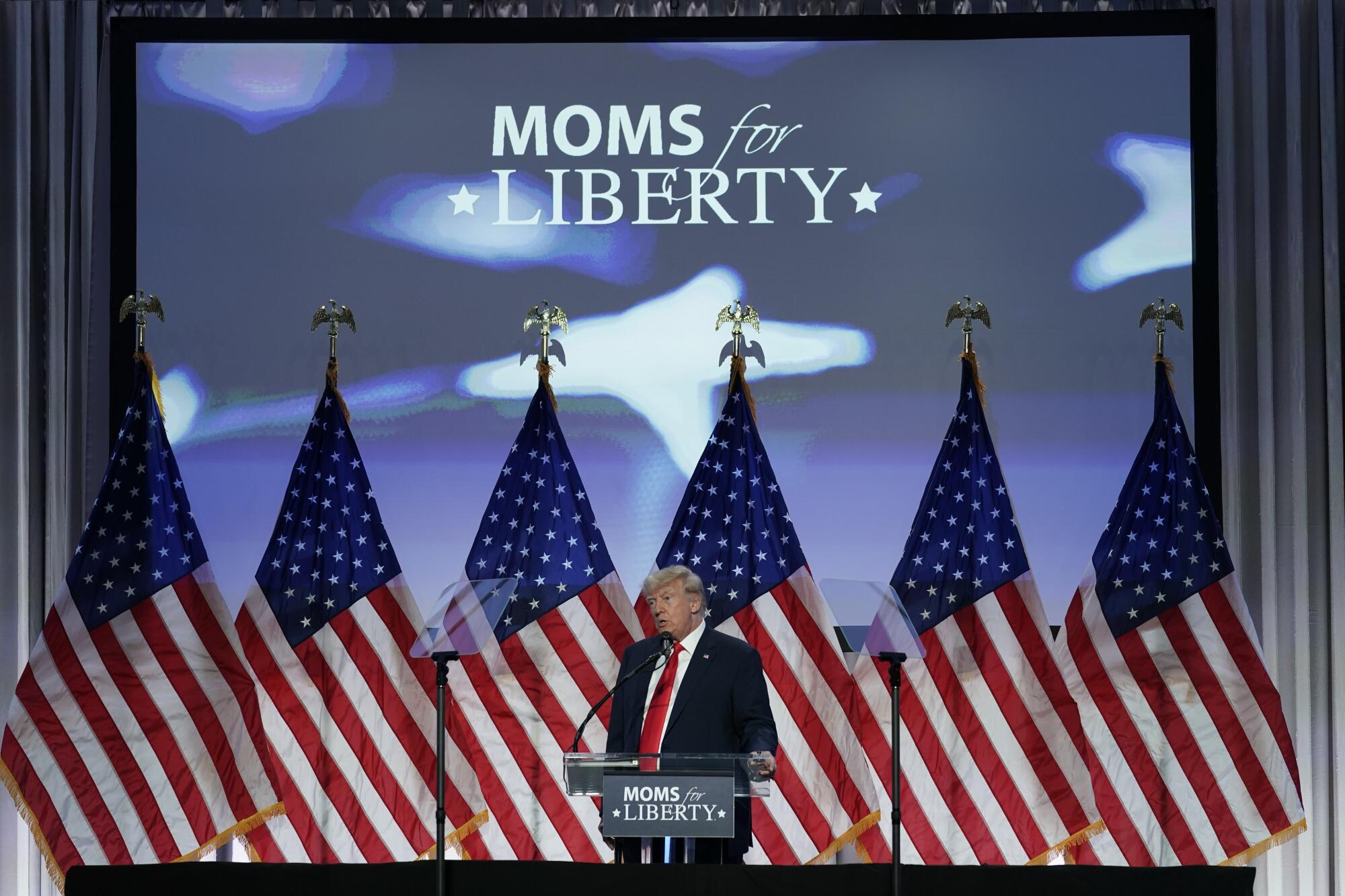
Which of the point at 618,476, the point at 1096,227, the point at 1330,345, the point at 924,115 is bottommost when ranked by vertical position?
the point at 618,476

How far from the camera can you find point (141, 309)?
5.92 m

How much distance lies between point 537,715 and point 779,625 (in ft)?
3.32

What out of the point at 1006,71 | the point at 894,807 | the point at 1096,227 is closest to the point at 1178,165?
the point at 1096,227

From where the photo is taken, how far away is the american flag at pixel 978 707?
5.59 meters

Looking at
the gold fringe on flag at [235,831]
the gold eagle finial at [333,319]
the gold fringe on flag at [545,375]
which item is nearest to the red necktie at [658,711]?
the gold fringe on flag at [545,375]

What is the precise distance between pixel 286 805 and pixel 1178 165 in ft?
14.8

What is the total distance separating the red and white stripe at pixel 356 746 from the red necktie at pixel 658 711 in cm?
107

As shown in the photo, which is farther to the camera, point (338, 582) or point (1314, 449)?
point (1314, 449)

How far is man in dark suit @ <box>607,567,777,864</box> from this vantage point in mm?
4906

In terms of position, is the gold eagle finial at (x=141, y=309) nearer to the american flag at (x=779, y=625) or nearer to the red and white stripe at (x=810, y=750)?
the american flag at (x=779, y=625)

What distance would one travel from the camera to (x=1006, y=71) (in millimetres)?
6422

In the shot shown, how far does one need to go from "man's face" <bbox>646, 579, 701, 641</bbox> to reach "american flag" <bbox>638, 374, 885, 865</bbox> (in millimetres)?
654

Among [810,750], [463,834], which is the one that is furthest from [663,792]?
[463,834]

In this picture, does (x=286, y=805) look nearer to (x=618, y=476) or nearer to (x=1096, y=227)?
(x=618, y=476)
